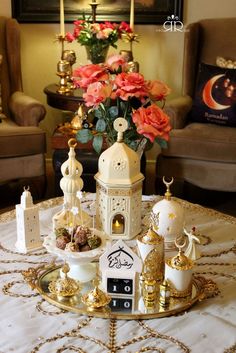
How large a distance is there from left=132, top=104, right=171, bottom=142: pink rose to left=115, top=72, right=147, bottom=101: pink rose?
5cm

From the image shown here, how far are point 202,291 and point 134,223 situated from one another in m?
0.38

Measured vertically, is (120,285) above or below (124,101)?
below

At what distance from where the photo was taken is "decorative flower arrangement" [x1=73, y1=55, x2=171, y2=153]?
5.33ft

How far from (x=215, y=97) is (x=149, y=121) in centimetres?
162

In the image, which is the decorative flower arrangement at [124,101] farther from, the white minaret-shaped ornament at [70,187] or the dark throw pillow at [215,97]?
the dark throw pillow at [215,97]

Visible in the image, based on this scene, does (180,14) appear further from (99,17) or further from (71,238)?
(71,238)

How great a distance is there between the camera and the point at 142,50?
12.2 feet

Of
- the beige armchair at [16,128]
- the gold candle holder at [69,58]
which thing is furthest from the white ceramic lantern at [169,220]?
the gold candle holder at [69,58]

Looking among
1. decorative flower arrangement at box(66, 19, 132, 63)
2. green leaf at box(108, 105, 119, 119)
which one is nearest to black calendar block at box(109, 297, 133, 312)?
green leaf at box(108, 105, 119, 119)

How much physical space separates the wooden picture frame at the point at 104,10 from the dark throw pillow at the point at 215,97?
1.91 feet

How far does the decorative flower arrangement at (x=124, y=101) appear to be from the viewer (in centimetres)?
162

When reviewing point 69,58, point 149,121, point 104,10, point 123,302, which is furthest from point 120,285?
point 104,10

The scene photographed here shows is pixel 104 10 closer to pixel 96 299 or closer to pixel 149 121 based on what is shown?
pixel 149 121

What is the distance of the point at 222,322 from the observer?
1298 mm
